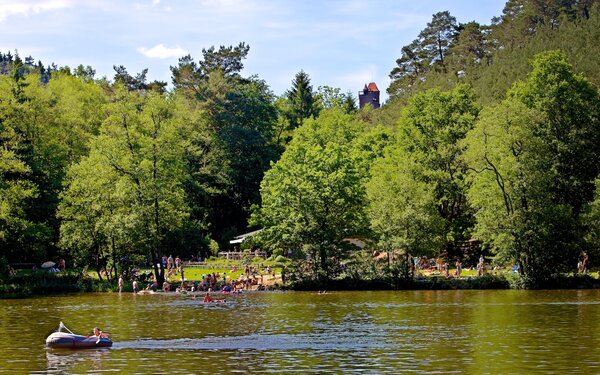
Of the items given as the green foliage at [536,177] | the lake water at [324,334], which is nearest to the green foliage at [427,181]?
the green foliage at [536,177]

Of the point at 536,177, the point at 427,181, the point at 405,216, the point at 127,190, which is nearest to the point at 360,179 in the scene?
the point at 427,181

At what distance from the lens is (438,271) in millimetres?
77125

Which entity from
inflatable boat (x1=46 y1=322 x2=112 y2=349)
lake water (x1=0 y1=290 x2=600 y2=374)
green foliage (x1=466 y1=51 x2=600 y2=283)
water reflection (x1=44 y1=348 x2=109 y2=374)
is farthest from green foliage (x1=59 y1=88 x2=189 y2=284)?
water reflection (x1=44 y1=348 x2=109 y2=374)

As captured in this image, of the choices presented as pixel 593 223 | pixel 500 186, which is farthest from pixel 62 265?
pixel 593 223

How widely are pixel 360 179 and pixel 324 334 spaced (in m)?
44.3

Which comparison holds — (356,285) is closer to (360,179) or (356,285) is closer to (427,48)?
(360,179)

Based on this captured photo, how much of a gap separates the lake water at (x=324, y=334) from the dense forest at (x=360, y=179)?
911cm

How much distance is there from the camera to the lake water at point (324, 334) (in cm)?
3180

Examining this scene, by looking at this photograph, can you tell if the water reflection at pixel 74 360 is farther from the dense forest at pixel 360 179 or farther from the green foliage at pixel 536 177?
the green foliage at pixel 536 177

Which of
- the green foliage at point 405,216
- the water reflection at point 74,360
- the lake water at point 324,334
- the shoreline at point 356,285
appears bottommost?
the water reflection at point 74,360

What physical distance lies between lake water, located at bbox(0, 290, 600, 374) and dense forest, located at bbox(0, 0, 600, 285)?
29.9ft

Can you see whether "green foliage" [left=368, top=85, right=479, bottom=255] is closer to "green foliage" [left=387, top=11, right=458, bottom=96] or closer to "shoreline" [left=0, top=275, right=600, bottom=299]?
"shoreline" [left=0, top=275, right=600, bottom=299]

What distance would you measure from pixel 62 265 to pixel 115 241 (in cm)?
1003

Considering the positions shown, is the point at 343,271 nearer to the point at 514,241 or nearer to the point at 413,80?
the point at 514,241
